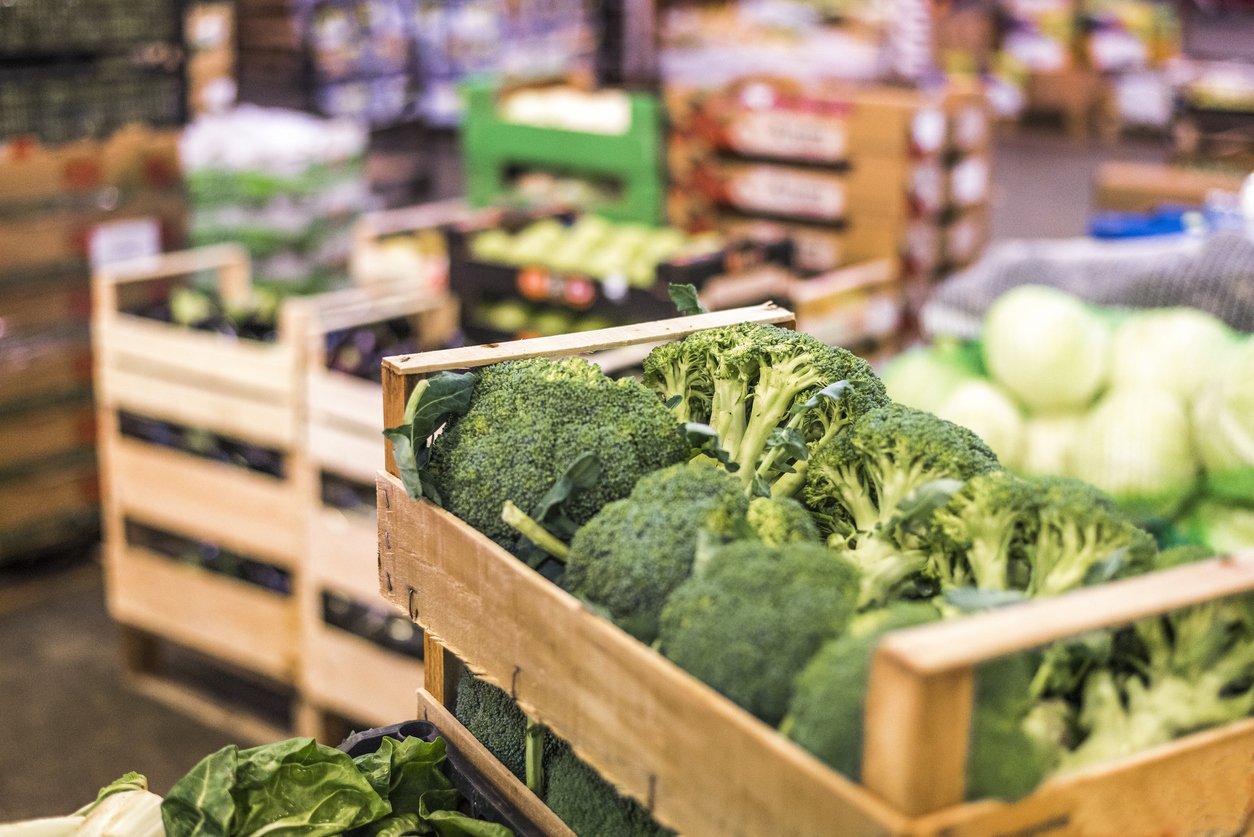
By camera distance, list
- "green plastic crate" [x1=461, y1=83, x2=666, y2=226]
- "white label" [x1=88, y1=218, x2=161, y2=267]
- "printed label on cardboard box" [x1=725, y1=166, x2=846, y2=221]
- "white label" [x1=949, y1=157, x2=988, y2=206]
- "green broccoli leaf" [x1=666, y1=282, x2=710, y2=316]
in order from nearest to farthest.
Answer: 1. "green broccoli leaf" [x1=666, y1=282, x2=710, y2=316]
2. "white label" [x1=88, y1=218, x2=161, y2=267]
3. "printed label on cardboard box" [x1=725, y1=166, x2=846, y2=221]
4. "green plastic crate" [x1=461, y1=83, x2=666, y2=226]
5. "white label" [x1=949, y1=157, x2=988, y2=206]

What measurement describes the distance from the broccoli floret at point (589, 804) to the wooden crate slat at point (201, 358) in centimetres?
195

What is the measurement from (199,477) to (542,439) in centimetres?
230

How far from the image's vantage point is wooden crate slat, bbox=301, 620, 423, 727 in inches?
118

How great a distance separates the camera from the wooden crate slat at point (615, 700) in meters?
0.91

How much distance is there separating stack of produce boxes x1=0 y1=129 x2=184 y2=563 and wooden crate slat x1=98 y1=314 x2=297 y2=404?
85 cm

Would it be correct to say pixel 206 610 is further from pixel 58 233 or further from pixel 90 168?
pixel 90 168

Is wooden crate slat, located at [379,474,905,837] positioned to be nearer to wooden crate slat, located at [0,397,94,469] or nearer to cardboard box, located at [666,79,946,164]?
wooden crate slat, located at [0,397,94,469]

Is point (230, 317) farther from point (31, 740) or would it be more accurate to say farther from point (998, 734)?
point (998, 734)

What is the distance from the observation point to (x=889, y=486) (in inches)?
49.1

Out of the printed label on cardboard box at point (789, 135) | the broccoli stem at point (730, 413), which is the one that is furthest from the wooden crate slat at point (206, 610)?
the printed label on cardboard box at point (789, 135)

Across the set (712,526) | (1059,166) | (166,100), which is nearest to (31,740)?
(166,100)

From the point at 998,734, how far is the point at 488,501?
0.55 metres

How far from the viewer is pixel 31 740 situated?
3.36m

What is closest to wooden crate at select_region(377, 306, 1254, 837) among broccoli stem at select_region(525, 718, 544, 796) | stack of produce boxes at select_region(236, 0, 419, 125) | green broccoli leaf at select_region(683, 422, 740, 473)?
broccoli stem at select_region(525, 718, 544, 796)
